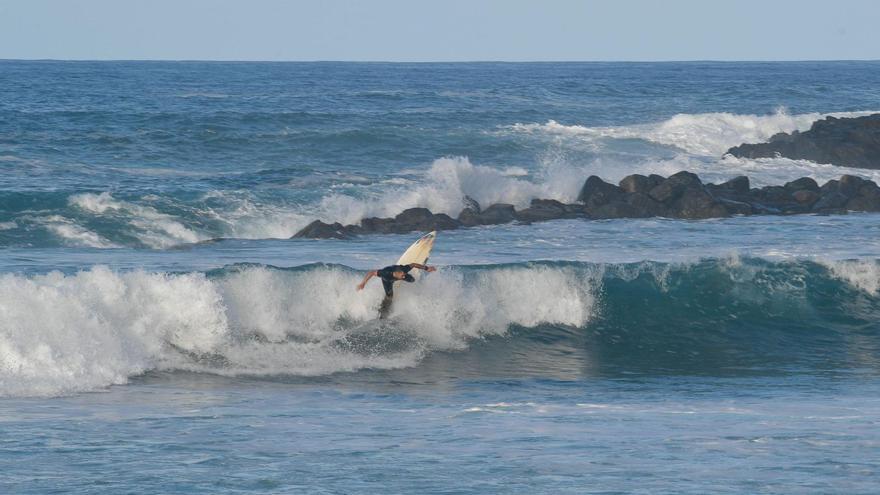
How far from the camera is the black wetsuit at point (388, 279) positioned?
58.6 feet

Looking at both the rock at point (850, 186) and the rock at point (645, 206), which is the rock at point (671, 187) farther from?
the rock at point (850, 186)

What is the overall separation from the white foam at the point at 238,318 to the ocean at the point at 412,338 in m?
0.04

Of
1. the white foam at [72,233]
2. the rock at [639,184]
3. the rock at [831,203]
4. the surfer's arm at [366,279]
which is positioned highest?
the surfer's arm at [366,279]

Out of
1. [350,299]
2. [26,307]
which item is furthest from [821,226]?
[26,307]

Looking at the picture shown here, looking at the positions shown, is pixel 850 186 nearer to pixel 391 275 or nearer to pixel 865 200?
pixel 865 200

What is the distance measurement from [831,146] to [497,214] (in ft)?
50.8

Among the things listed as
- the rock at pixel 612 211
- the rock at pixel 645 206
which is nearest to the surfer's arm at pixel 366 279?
the rock at pixel 612 211

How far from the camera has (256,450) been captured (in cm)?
1220

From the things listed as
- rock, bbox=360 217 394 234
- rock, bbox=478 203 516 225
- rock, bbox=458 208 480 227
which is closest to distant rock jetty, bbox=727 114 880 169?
rock, bbox=478 203 516 225

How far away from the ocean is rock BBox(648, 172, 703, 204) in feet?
4.17

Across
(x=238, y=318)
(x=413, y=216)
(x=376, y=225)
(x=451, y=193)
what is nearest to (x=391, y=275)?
(x=238, y=318)

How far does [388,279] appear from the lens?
717 inches

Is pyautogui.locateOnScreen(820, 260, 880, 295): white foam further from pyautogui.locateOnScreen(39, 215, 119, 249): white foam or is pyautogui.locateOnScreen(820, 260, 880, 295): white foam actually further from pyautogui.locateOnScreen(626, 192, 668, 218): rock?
pyautogui.locateOnScreen(39, 215, 119, 249): white foam

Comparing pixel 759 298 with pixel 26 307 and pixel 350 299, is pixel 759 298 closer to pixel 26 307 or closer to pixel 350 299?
pixel 350 299
